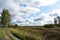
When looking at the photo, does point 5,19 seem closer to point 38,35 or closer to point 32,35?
point 38,35

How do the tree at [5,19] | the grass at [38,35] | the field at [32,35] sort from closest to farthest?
the grass at [38,35], the field at [32,35], the tree at [5,19]

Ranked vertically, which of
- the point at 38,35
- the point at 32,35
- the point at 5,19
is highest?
the point at 5,19

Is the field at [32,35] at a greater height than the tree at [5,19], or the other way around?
the tree at [5,19]

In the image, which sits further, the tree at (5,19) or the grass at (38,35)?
the tree at (5,19)

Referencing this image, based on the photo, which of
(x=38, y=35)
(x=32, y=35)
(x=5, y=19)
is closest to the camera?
(x=32, y=35)

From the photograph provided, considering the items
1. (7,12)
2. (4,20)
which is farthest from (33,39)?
(7,12)

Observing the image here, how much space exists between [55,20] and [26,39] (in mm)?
84739

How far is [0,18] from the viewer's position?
9794cm

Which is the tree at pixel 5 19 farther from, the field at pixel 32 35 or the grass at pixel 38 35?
the grass at pixel 38 35

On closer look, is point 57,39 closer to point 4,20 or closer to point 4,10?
point 4,20

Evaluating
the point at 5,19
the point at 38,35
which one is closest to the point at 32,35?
the point at 38,35

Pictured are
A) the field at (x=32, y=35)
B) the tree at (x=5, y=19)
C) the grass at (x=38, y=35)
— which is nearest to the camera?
the grass at (x=38, y=35)

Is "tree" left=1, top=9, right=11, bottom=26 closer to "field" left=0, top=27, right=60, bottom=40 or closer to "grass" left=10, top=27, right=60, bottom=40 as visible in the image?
"field" left=0, top=27, right=60, bottom=40

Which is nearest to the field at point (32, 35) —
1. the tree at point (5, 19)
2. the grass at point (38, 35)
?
the grass at point (38, 35)
